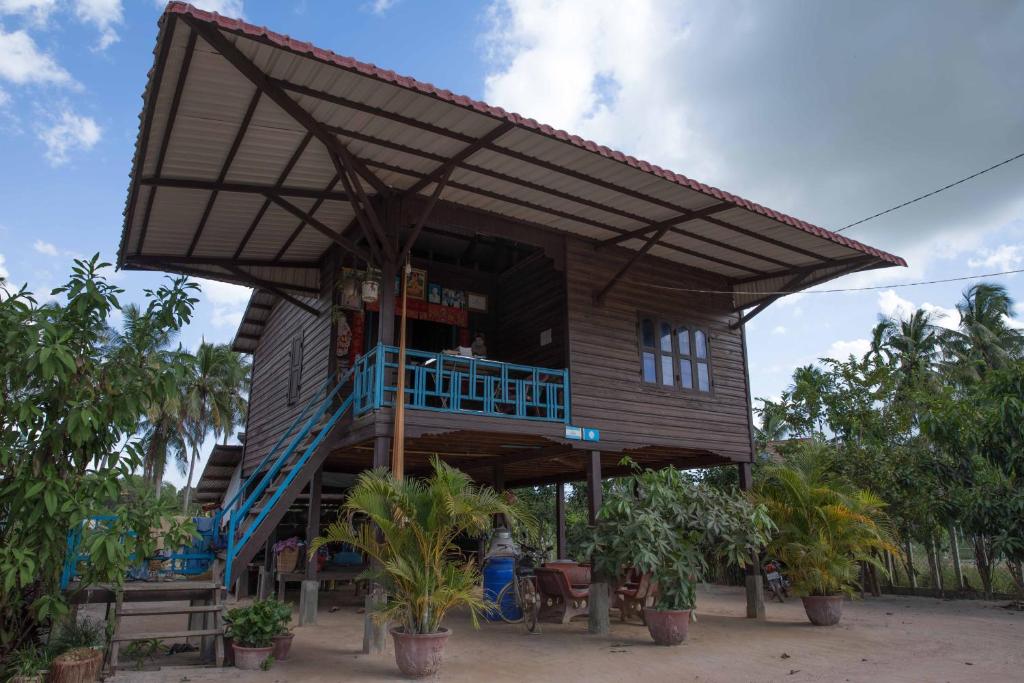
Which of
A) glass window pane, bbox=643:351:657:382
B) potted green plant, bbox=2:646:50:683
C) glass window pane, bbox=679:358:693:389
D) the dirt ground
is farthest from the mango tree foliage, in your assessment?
glass window pane, bbox=679:358:693:389

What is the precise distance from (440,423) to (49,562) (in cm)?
450

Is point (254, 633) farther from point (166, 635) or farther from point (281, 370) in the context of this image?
point (281, 370)

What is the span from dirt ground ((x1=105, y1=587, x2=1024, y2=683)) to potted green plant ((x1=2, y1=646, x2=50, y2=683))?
74cm

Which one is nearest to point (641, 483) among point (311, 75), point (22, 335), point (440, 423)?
point (440, 423)

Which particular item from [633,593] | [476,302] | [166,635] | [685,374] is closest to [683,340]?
[685,374]

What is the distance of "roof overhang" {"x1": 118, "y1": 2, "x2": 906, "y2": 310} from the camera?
7074mm

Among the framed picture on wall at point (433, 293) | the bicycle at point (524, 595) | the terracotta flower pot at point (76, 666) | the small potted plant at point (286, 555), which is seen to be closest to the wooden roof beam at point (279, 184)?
the framed picture on wall at point (433, 293)

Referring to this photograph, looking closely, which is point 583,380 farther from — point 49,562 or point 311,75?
point 49,562

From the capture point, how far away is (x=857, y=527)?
34.2ft

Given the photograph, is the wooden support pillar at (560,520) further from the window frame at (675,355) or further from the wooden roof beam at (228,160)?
the wooden roof beam at (228,160)

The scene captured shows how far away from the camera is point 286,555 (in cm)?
1280

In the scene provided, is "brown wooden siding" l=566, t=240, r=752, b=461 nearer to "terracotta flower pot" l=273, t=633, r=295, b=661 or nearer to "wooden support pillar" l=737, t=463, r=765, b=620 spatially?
"wooden support pillar" l=737, t=463, r=765, b=620

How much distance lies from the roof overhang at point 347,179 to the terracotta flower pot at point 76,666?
5.09 m

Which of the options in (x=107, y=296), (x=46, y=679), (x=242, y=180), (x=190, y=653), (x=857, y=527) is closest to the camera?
(x=46, y=679)
